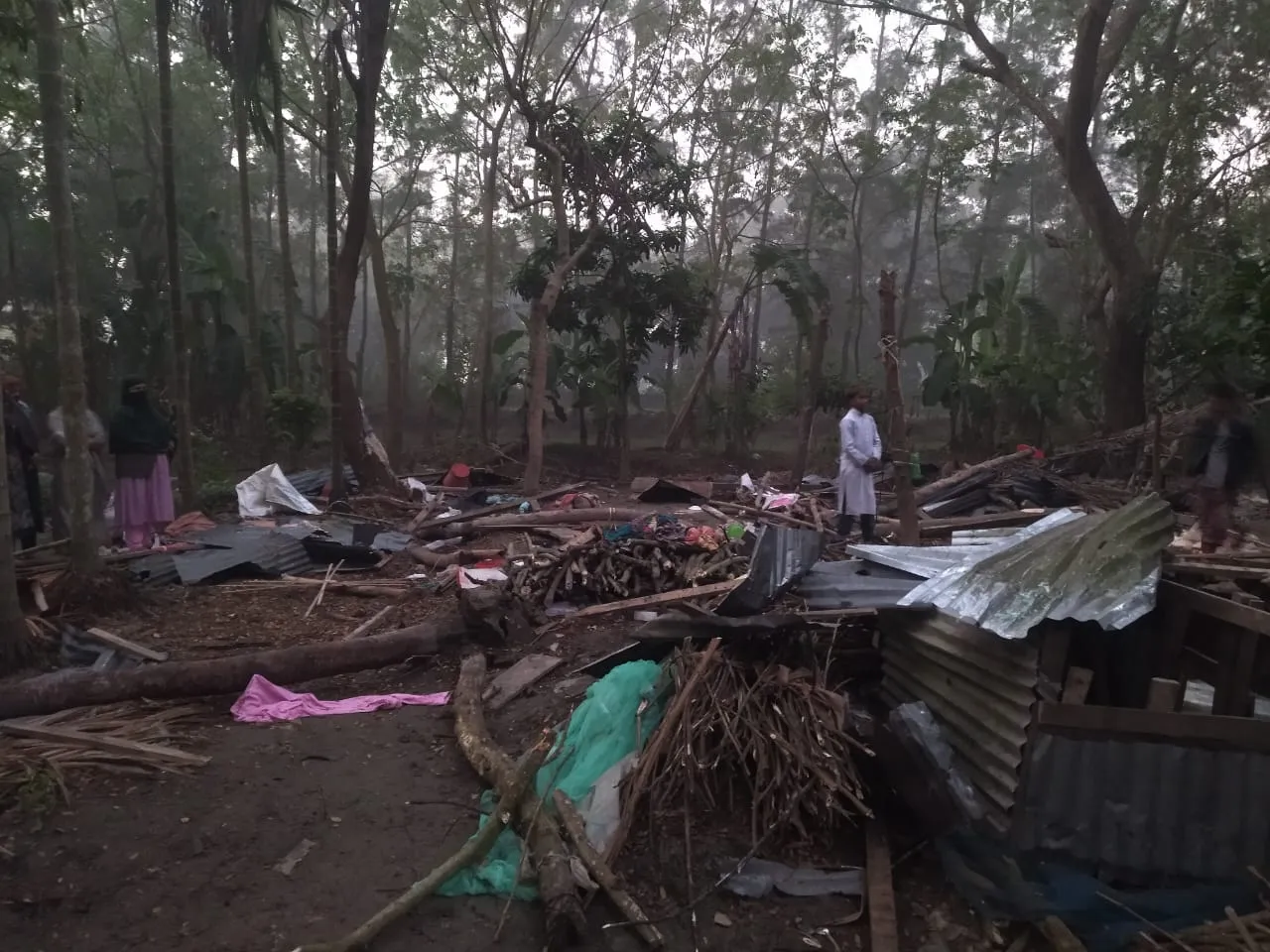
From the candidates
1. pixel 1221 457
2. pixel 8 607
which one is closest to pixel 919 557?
pixel 1221 457

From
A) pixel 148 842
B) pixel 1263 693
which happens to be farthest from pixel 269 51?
pixel 1263 693

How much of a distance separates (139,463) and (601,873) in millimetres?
6725

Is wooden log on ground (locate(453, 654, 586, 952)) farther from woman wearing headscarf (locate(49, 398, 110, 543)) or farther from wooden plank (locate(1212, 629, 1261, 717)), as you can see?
woman wearing headscarf (locate(49, 398, 110, 543))

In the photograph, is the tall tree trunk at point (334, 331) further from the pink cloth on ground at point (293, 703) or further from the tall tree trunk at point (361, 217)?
the pink cloth on ground at point (293, 703)

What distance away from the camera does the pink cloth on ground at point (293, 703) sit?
16.9 ft

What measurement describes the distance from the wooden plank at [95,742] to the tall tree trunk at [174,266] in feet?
20.9

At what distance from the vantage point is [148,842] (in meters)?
3.88

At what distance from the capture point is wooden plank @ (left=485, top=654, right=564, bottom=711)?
5.38 m

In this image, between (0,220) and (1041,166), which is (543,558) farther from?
(1041,166)

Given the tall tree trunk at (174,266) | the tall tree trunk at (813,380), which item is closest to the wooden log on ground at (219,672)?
the tall tree trunk at (174,266)

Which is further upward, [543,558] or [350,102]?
[350,102]

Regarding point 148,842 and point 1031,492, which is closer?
point 148,842

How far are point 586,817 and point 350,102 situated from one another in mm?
19231

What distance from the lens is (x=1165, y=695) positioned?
144 inches
